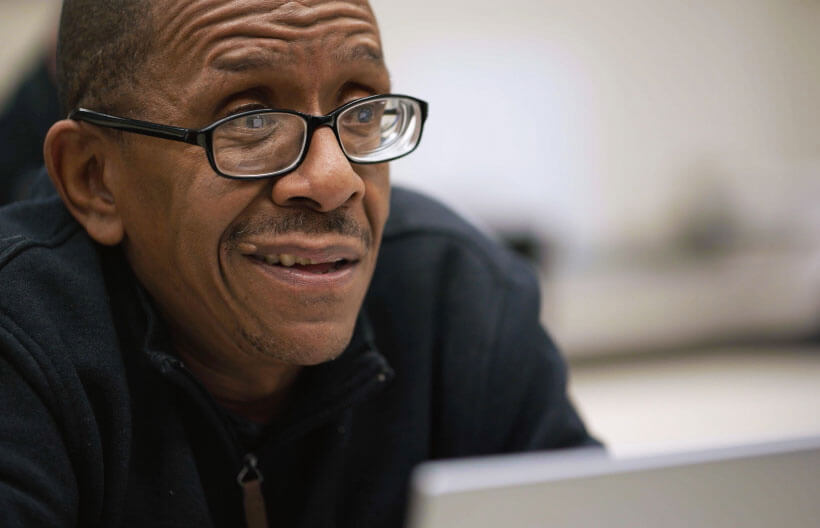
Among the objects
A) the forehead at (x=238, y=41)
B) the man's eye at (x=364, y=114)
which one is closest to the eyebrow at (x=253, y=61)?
the forehead at (x=238, y=41)

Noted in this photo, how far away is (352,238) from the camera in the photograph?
993 mm

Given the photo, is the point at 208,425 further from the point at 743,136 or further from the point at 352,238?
the point at 743,136

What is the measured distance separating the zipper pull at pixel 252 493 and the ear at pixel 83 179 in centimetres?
33

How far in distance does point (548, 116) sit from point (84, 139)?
3.00 metres

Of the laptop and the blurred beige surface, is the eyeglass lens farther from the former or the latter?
the blurred beige surface

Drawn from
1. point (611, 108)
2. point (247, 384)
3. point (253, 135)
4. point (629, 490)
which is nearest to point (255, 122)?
point (253, 135)

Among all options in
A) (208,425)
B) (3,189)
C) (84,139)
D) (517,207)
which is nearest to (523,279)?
(208,425)

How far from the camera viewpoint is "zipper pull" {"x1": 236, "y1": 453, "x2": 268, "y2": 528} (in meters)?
1.02

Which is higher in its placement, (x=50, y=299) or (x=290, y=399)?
(x=50, y=299)

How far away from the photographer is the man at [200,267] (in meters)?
0.90

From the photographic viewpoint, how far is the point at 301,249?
0.96m

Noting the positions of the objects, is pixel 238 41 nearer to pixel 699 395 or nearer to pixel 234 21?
pixel 234 21

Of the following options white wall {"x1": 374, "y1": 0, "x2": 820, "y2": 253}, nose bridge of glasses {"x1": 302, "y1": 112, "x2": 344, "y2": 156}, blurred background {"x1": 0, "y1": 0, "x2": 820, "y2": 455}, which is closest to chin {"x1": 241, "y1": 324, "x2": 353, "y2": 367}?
nose bridge of glasses {"x1": 302, "y1": 112, "x2": 344, "y2": 156}

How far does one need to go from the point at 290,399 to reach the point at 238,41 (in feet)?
1.65
